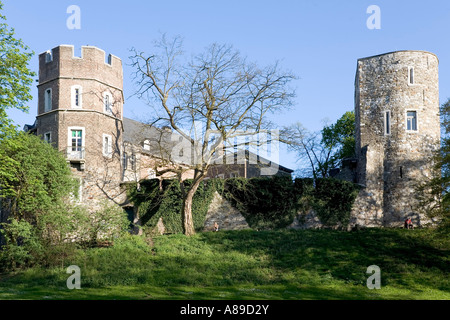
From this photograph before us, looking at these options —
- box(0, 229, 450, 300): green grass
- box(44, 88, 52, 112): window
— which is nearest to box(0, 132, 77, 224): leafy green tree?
box(0, 229, 450, 300): green grass

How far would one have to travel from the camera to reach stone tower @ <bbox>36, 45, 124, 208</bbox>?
32.2 meters

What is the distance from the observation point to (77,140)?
32.4 metres

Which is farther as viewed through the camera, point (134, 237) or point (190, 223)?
point (190, 223)

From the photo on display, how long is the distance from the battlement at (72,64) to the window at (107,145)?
3.51 metres

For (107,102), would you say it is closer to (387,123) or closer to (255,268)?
(255,268)

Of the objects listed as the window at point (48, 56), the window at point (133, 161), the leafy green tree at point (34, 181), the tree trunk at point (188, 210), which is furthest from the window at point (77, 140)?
the window at point (133, 161)

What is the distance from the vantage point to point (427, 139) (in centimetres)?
3550

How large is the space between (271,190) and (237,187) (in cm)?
218

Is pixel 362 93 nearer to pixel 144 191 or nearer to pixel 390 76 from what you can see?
pixel 390 76

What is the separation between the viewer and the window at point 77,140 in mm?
32156

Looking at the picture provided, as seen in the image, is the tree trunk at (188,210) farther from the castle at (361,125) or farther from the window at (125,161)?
the window at (125,161)

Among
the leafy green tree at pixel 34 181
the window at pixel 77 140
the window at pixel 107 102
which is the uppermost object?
the window at pixel 107 102
